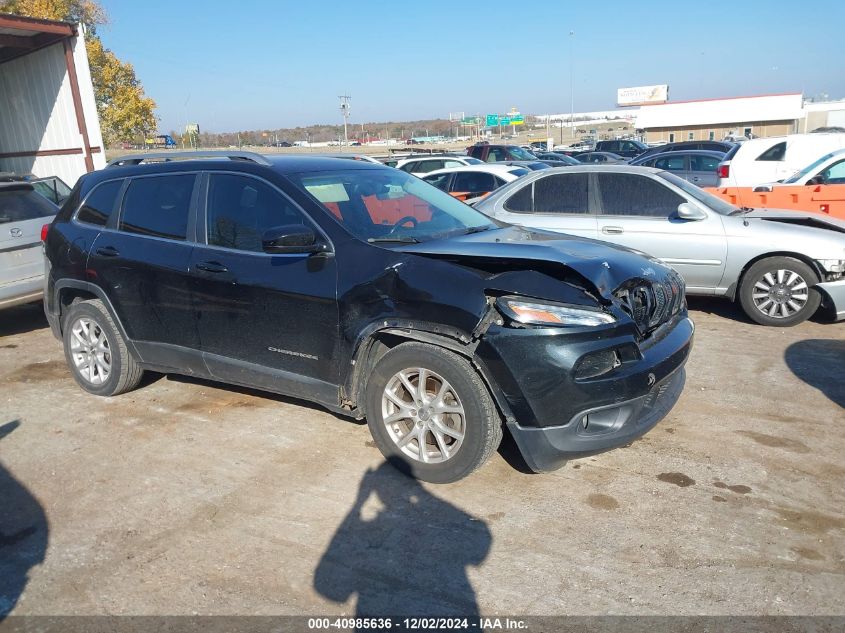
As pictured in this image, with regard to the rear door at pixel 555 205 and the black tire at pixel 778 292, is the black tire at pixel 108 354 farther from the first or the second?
the black tire at pixel 778 292

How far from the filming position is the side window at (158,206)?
4801 millimetres

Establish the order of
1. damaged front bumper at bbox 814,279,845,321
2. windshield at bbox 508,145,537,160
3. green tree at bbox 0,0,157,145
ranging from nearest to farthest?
damaged front bumper at bbox 814,279,845,321
windshield at bbox 508,145,537,160
green tree at bbox 0,0,157,145

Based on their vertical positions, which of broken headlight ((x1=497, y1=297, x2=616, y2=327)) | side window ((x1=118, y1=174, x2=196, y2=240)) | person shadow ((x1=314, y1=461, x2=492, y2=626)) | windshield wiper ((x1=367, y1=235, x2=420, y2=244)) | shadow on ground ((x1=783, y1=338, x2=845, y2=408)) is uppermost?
side window ((x1=118, y1=174, x2=196, y2=240))

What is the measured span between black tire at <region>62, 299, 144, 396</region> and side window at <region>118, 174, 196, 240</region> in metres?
0.71

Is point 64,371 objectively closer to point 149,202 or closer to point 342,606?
point 149,202

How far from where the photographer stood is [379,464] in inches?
165

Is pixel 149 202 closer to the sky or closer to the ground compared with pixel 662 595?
closer to the sky

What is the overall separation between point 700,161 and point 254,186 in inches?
653

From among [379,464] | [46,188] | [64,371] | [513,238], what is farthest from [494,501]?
[46,188]

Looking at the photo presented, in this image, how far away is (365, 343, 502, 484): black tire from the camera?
3.62 meters

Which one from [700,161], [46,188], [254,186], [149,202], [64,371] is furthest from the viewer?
[700,161]

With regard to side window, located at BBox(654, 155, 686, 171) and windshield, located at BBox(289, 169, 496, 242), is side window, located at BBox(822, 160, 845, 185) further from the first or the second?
side window, located at BBox(654, 155, 686, 171)

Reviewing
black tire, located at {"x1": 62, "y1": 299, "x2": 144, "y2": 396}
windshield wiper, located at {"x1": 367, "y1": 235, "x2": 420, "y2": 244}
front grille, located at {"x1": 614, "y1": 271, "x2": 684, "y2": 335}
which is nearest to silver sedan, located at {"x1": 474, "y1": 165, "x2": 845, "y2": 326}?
front grille, located at {"x1": 614, "y1": 271, "x2": 684, "y2": 335}

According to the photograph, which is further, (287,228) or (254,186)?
(254,186)
